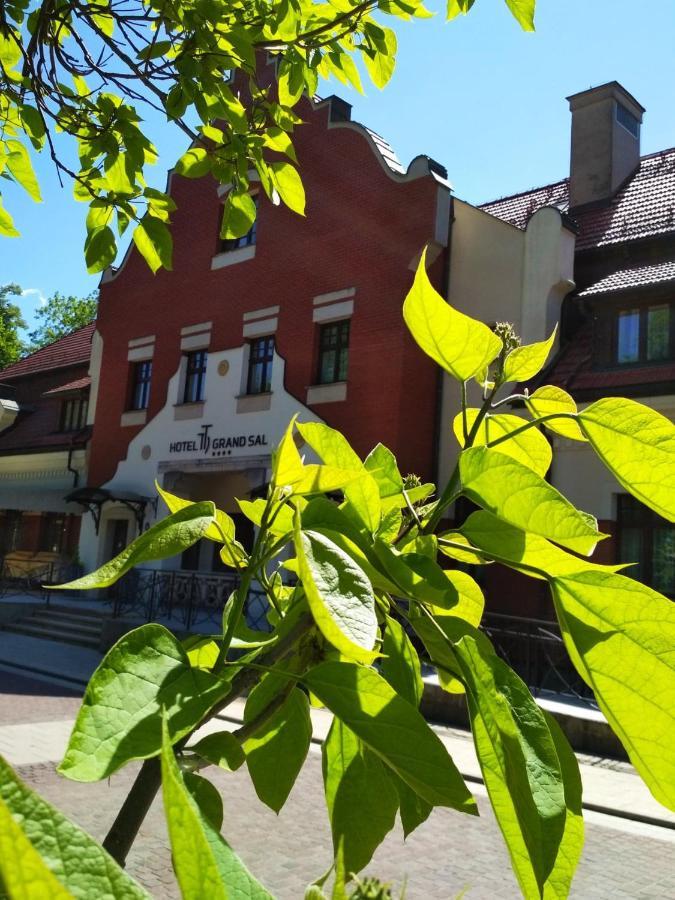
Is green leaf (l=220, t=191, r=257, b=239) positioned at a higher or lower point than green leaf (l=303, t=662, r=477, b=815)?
higher

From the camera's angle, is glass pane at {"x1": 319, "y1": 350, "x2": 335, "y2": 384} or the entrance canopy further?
the entrance canopy

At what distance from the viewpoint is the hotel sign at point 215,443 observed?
56.5ft

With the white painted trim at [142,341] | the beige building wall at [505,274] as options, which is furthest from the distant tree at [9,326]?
the beige building wall at [505,274]

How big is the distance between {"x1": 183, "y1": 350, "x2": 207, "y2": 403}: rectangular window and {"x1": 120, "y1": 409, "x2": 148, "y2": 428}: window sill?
1.53 metres

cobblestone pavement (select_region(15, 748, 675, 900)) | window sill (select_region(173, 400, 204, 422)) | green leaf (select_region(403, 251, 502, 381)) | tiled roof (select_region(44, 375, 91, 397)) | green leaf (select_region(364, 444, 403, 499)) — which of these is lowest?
cobblestone pavement (select_region(15, 748, 675, 900))

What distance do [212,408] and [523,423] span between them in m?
17.8

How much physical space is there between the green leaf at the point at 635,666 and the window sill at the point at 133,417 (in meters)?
20.2

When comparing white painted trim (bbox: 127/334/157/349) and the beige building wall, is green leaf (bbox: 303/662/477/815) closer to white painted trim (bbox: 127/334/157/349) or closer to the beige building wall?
the beige building wall

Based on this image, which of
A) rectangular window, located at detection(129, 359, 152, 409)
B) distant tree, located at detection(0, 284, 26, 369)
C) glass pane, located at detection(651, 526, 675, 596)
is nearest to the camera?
glass pane, located at detection(651, 526, 675, 596)

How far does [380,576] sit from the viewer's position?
24.5 inches

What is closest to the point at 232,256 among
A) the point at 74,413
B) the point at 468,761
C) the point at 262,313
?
the point at 262,313

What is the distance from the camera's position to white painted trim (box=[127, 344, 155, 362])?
2047 cm

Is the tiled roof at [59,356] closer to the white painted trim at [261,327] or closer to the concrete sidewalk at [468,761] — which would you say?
the white painted trim at [261,327]

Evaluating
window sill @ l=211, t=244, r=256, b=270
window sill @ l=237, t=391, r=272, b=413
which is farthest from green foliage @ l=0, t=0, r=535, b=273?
window sill @ l=211, t=244, r=256, b=270
